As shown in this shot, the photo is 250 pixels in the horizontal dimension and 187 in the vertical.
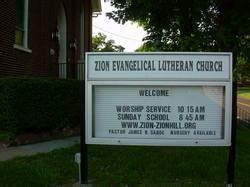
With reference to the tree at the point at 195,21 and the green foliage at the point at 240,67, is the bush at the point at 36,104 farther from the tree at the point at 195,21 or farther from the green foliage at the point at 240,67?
the green foliage at the point at 240,67

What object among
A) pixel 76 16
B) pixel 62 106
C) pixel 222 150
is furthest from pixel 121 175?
pixel 76 16

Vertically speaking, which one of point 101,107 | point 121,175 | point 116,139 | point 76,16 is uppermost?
point 76,16

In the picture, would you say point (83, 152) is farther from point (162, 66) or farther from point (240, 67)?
point (240, 67)

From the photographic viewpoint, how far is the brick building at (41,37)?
44.2ft

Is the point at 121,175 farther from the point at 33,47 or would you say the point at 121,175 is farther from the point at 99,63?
the point at 33,47

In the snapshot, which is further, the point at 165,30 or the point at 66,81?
the point at 165,30

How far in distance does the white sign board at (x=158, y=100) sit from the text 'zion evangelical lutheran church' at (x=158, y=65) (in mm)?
13

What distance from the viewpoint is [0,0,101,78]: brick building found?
44.2 ft

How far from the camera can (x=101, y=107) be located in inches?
256

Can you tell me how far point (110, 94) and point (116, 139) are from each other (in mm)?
589

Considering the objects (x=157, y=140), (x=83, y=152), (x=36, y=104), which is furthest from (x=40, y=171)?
(x=36, y=104)

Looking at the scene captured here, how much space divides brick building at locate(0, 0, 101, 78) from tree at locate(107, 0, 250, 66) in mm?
2410

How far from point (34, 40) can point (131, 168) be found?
9.31 meters

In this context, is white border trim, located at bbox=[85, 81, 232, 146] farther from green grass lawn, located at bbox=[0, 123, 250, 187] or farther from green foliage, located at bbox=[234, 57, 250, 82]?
green foliage, located at bbox=[234, 57, 250, 82]
